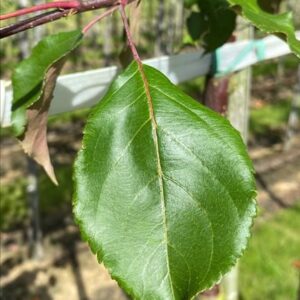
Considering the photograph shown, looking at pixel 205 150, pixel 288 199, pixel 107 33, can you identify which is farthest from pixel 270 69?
pixel 205 150

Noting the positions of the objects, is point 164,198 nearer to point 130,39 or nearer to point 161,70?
point 130,39

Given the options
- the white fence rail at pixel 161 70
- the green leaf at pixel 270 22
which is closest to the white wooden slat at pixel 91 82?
the white fence rail at pixel 161 70

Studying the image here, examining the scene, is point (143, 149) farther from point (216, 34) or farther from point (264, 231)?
point (264, 231)

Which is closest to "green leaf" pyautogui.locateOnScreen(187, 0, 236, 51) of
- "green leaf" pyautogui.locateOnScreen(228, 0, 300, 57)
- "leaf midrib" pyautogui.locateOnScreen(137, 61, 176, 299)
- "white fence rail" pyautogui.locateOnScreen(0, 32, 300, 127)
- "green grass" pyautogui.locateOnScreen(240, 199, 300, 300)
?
"white fence rail" pyautogui.locateOnScreen(0, 32, 300, 127)

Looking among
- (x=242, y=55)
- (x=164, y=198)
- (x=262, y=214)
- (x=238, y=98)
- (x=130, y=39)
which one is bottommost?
(x=262, y=214)

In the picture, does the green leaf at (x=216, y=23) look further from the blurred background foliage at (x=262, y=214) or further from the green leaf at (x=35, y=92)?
the green leaf at (x=35, y=92)

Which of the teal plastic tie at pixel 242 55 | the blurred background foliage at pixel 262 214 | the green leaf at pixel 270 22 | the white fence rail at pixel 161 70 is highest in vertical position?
the green leaf at pixel 270 22

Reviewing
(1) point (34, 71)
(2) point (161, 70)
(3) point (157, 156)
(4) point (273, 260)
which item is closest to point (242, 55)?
(2) point (161, 70)
